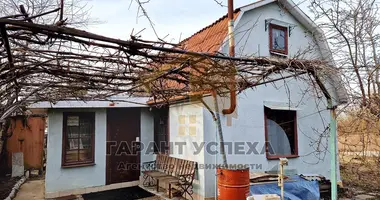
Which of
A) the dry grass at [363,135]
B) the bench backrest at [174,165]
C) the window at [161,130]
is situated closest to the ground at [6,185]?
the bench backrest at [174,165]

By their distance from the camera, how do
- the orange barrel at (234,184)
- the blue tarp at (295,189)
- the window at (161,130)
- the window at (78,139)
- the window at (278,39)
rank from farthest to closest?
the window at (161,130), the window at (78,139), the window at (278,39), the blue tarp at (295,189), the orange barrel at (234,184)

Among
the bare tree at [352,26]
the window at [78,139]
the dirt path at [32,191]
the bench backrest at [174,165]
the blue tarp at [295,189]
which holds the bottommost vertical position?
the dirt path at [32,191]

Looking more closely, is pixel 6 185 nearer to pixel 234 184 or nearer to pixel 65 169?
pixel 65 169

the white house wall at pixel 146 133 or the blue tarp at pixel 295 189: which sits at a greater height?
the white house wall at pixel 146 133

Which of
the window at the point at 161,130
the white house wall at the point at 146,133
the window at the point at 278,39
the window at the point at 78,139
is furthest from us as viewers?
the white house wall at the point at 146,133

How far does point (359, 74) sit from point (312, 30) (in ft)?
13.5

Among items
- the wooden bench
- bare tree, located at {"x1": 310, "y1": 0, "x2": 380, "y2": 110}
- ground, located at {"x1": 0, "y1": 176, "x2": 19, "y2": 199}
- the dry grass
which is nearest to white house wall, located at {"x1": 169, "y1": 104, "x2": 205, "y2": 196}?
the wooden bench

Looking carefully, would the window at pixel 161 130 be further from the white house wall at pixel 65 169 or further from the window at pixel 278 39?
the window at pixel 278 39

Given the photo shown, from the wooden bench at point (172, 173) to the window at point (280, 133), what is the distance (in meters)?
2.22

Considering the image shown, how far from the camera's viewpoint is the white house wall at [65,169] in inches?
297

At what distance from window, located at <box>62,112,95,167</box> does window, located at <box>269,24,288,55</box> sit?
5.78 meters

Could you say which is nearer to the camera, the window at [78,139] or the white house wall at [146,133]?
the window at [78,139]

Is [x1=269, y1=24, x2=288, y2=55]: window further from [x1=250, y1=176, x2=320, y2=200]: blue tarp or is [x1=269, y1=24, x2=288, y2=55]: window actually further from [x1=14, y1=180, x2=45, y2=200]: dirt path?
[x1=14, y1=180, x2=45, y2=200]: dirt path

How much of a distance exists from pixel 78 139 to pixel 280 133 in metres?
6.04
